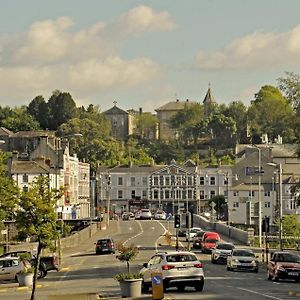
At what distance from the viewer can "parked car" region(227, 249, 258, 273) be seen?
6512cm

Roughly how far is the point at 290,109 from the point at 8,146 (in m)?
128

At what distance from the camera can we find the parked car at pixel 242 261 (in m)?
65.1

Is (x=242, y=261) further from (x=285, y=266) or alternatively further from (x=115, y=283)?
(x=115, y=283)

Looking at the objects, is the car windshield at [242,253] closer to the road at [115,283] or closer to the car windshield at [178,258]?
the road at [115,283]

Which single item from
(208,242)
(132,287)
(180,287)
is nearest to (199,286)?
(180,287)

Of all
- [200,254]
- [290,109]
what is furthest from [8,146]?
[290,109]

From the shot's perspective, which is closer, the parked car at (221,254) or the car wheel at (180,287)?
the car wheel at (180,287)

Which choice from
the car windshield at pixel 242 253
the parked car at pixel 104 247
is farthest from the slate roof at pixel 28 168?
the car windshield at pixel 242 253

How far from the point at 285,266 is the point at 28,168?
331ft

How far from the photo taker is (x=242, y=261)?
6538cm

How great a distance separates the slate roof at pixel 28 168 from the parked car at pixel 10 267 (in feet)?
292

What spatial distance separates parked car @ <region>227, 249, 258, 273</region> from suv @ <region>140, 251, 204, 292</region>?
19870 mm

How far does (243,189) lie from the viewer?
167 meters

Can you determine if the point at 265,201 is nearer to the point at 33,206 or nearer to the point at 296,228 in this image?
the point at 296,228
